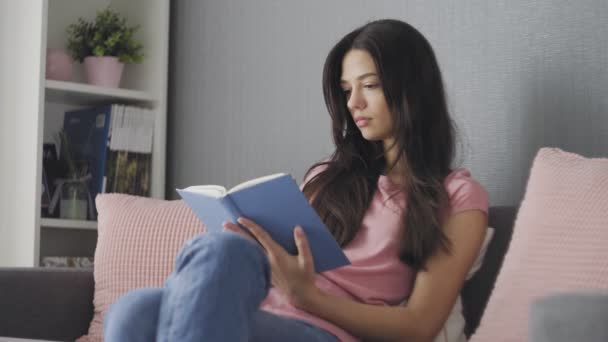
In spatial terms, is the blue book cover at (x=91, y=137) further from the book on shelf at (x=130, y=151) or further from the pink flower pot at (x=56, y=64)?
the pink flower pot at (x=56, y=64)

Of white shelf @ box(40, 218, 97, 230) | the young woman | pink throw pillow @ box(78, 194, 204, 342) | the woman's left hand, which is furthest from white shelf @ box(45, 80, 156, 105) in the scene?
the woman's left hand

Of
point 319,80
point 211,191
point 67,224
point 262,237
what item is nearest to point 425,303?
point 262,237

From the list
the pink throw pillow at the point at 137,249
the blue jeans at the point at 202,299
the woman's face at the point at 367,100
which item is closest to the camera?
the blue jeans at the point at 202,299

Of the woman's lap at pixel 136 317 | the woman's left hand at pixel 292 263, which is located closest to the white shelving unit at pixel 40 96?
the woman's left hand at pixel 292 263

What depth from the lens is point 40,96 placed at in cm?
297

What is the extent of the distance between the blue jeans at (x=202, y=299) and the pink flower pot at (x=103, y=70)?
195 cm

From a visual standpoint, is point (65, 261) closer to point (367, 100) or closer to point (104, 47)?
point (104, 47)

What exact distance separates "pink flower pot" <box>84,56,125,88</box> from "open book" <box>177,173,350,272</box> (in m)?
1.54

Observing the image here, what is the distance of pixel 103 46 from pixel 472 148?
1453 mm

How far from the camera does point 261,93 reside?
2.90 metres

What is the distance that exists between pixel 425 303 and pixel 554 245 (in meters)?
0.28

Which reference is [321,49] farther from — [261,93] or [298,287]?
[298,287]

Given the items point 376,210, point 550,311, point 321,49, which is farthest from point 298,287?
point 321,49

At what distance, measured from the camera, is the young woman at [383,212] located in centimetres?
173
